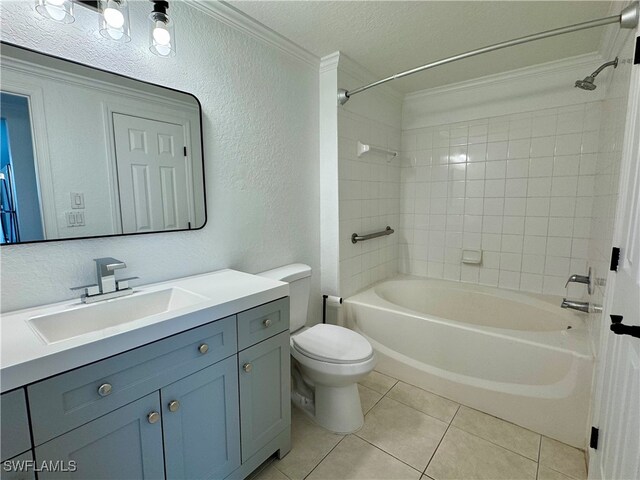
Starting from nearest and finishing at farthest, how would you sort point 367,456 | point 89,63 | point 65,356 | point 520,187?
point 65,356, point 89,63, point 367,456, point 520,187

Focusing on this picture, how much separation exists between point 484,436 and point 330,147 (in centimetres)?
201

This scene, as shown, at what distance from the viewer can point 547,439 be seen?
1.63 m

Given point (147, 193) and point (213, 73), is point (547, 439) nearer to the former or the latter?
point (147, 193)

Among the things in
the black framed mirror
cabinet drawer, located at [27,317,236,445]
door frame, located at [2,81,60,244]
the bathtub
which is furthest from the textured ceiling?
the bathtub

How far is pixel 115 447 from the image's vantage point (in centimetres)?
91

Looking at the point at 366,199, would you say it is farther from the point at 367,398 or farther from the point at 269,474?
the point at 269,474

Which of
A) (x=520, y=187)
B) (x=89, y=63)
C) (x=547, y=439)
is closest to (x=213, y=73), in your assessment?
(x=89, y=63)

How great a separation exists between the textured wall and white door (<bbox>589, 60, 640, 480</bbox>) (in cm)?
163

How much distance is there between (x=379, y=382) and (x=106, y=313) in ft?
5.69

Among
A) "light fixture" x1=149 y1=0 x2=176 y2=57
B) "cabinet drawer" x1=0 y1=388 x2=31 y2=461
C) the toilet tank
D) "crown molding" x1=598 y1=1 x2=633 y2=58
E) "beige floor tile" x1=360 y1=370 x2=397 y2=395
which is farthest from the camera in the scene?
"beige floor tile" x1=360 y1=370 x2=397 y2=395

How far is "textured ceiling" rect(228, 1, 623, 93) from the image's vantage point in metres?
1.59

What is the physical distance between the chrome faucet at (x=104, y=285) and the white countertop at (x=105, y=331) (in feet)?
0.16

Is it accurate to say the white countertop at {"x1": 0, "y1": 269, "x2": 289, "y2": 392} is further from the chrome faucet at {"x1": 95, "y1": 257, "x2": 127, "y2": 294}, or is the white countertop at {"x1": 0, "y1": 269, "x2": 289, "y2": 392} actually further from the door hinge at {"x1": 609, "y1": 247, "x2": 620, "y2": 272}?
the door hinge at {"x1": 609, "y1": 247, "x2": 620, "y2": 272}

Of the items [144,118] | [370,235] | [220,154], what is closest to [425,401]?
[370,235]
